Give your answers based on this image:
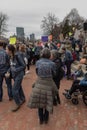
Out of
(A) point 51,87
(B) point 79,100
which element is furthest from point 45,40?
(A) point 51,87

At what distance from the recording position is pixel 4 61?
8.84 meters

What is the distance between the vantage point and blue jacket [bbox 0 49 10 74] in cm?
882

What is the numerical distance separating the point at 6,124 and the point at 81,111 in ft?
7.25

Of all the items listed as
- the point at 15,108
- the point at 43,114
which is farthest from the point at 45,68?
the point at 15,108

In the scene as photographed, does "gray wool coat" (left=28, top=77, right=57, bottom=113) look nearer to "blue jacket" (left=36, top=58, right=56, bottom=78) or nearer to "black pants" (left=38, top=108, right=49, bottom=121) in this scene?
"blue jacket" (left=36, top=58, right=56, bottom=78)

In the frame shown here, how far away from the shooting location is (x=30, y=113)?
8133 mm

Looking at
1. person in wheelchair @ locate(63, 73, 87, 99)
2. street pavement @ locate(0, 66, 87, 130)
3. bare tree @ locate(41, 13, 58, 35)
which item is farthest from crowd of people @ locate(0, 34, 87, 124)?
bare tree @ locate(41, 13, 58, 35)

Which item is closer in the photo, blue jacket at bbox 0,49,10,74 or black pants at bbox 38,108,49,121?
black pants at bbox 38,108,49,121

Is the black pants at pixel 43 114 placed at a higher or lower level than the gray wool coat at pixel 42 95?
lower

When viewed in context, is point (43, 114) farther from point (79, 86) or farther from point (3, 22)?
point (3, 22)

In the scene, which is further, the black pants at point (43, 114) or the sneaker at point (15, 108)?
the sneaker at point (15, 108)

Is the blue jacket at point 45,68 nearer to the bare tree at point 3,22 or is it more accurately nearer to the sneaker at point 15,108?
the sneaker at point 15,108

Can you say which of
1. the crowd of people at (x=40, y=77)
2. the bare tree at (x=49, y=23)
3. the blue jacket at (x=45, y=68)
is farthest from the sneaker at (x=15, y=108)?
the bare tree at (x=49, y=23)

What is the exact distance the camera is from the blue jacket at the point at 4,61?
8.82 meters
